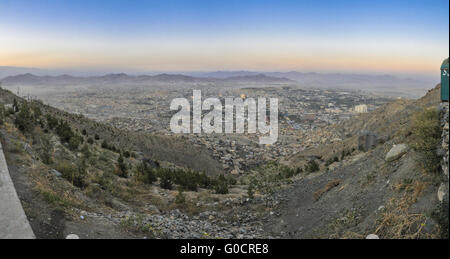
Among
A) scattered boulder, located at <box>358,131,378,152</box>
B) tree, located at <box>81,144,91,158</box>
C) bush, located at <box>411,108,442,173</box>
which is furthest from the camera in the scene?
scattered boulder, located at <box>358,131,378,152</box>

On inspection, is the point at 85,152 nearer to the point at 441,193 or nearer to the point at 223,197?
the point at 223,197

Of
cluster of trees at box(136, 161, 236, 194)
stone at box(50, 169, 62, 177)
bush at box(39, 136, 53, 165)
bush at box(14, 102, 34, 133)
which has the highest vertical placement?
bush at box(14, 102, 34, 133)

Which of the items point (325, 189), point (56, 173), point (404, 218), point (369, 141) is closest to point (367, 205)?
point (404, 218)

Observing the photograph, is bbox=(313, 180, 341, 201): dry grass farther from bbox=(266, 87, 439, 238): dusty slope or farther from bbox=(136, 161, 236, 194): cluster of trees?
bbox=(136, 161, 236, 194): cluster of trees

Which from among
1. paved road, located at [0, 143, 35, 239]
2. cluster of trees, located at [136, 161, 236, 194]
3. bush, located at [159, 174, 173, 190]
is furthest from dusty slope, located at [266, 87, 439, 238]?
paved road, located at [0, 143, 35, 239]

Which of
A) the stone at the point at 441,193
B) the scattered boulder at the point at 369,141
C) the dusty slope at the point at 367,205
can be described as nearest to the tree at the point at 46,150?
the dusty slope at the point at 367,205

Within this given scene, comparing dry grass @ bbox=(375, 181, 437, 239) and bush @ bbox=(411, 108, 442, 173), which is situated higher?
bush @ bbox=(411, 108, 442, 173)
